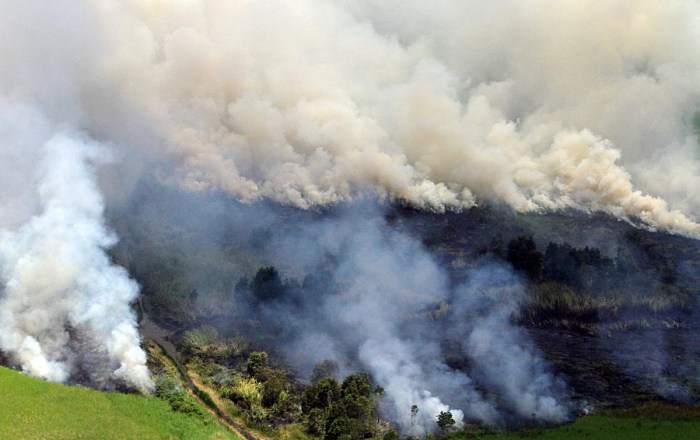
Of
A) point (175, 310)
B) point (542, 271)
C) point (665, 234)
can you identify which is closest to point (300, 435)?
point (175, 310)

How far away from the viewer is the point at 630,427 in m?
42.0

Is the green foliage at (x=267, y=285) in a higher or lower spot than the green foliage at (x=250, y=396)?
higher

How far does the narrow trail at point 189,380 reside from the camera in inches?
1657

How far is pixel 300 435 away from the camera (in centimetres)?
4116

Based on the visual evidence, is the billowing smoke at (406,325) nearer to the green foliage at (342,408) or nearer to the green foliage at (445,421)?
the green foliage at (445,421)

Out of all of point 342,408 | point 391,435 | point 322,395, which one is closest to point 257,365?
point 322,395

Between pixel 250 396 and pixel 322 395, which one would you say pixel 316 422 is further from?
pixel 250 396

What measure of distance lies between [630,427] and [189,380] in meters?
34.0

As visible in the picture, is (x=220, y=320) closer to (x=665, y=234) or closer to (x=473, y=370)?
(x=473, y=370)

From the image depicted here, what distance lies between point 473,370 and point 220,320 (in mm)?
26202

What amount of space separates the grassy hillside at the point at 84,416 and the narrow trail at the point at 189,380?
181 cm

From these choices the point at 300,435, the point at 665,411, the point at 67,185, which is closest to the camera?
the point at 300,435

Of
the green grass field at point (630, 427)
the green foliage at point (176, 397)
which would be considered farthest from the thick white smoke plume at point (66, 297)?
the green grass field at point (630, 427)

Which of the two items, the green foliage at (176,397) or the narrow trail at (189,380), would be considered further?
the narrow trail at (189,380)
